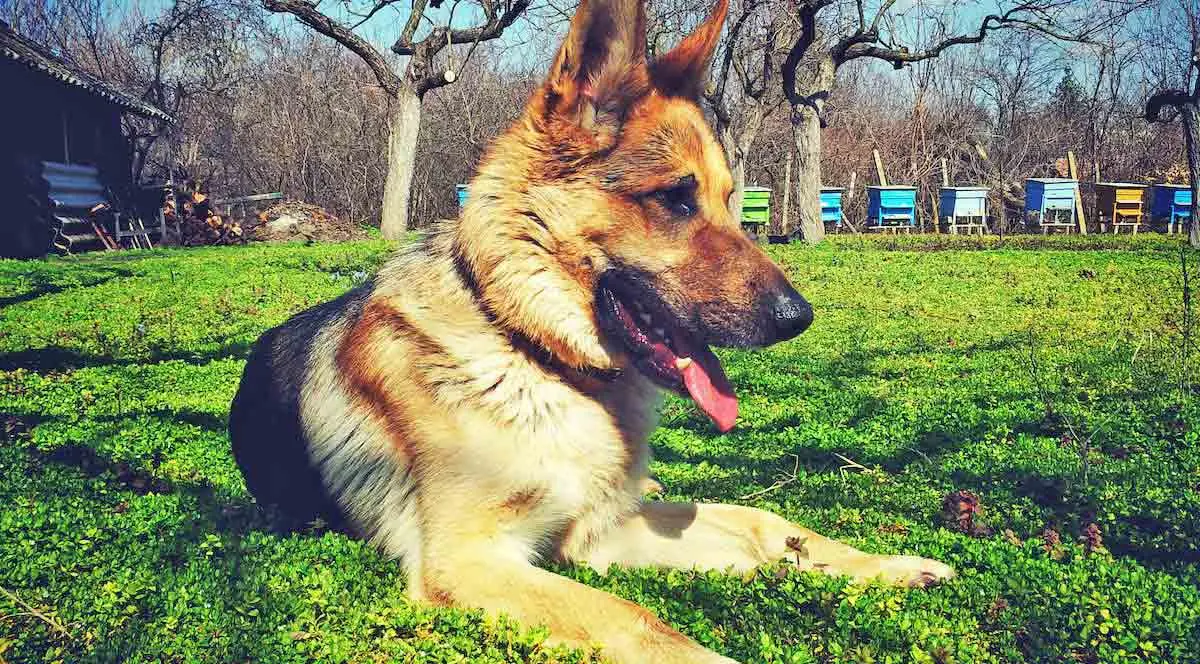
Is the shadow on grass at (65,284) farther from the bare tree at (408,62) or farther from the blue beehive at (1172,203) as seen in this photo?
the blue beehive at (1172,203)

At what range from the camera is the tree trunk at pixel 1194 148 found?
17016 mm

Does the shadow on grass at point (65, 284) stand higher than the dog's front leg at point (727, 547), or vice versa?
the shadow on grass at point (65, 284)

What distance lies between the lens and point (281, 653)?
2.44 meters

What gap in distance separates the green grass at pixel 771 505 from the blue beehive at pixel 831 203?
61.7ft

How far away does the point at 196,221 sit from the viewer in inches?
856

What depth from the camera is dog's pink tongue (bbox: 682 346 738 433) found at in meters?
2.96

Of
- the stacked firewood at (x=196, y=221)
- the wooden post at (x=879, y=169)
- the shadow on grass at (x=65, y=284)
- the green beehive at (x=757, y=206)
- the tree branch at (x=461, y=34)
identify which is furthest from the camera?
the wooden post at (x=879, y=169)

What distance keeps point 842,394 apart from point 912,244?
1555 cm

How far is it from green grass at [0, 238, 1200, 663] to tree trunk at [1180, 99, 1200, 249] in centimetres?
1097

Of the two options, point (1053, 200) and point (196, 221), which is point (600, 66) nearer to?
point (196, 221)

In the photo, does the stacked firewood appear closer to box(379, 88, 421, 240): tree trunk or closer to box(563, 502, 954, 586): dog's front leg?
box(379, 88, 421, 240): tree trunk

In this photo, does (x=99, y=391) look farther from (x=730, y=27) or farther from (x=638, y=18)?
(x=730, y=27)

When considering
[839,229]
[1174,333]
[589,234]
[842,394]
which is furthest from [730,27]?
[589,234]

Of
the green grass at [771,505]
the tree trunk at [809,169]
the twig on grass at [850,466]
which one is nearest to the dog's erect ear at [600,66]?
the green grass at [771,505]
